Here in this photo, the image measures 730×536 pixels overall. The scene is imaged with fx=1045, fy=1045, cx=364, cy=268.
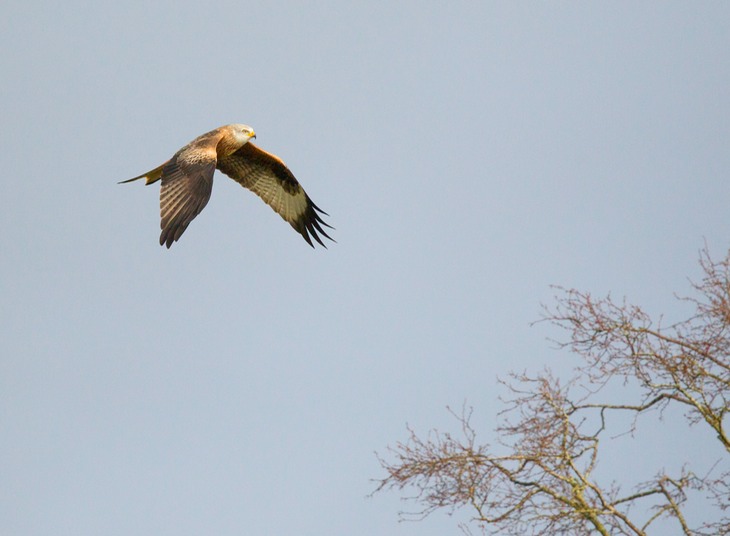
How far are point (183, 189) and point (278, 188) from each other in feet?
13.3

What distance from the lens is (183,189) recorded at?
455 inches

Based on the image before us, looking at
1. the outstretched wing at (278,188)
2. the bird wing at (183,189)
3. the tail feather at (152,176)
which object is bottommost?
the bird wing at (183,189)

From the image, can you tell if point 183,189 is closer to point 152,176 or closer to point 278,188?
point 152,176

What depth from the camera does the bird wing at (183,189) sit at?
11094 millimetres

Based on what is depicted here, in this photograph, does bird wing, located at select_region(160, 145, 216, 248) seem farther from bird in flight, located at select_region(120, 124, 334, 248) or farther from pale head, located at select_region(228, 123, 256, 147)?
pale head, located at select_region(228, 123, 256, 147)

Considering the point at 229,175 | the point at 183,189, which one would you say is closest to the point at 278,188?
the point at 229,175

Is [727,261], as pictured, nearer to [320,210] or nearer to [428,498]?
[428,498]

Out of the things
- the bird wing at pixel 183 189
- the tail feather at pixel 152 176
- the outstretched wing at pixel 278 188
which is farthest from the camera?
the outstretched wing at pixel 278 188

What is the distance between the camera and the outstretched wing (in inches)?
599

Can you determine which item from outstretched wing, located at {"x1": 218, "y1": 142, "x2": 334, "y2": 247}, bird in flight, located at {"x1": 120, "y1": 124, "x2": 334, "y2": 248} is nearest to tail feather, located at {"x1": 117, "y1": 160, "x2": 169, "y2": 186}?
bird in flight, located at {"x1": 120, "y1": 124, "x2": 334, "y2": 248}

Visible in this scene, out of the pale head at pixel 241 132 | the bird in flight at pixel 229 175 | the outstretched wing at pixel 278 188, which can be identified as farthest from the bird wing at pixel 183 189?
the outstretched wing at pixel 278 188

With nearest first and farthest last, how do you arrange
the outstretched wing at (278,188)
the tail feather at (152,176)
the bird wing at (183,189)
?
the bird wing at (183,189)
the tail feather at (152,176)
the outstretched wing at (278,188)

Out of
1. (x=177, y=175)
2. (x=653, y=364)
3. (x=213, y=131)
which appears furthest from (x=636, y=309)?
(x=213, y=131)

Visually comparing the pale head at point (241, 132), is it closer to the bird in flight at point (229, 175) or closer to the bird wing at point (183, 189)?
the bird in flight at point (229, 175)
